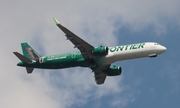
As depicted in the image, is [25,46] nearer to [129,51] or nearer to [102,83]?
[102,83]

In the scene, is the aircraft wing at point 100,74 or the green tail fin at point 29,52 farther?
the green tail fin at point 29,52

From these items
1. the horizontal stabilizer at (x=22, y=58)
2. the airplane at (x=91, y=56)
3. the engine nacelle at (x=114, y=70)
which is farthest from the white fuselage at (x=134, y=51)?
the horizontal stabilizer at (x=22, y=58)

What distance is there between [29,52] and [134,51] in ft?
89.6

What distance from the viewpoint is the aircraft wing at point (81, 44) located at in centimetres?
10556

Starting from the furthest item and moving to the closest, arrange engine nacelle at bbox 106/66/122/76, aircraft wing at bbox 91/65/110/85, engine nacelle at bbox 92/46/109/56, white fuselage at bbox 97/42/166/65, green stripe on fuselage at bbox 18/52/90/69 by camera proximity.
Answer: aircraft wing at bbox 91/65/110/85, engine nacelle at bbox 106/66/122/76, green stripe on fuselage at bbox 18/52/90/69, engine nacelle at bbox 92/46/109/56, white fuselage at bbox 97/42/166/65

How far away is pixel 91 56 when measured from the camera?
109812mm

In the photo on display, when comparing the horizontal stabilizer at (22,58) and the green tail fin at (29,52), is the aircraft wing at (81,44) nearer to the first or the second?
the green tail fin at (29,52)

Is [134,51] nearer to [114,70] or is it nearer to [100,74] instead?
[114,70]

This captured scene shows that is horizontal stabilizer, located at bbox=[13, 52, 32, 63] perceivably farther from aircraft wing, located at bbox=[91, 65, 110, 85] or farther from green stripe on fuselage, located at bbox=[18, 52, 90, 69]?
aircraft wing, located at bbox=[91, 65, 110, 85]

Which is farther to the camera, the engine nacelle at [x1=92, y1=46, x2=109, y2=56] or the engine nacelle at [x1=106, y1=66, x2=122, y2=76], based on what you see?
the engine nacelle at [x1=106, y1=66, x2=122, y2=76]

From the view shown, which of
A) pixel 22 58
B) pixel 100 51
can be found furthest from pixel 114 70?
pixel 22 58

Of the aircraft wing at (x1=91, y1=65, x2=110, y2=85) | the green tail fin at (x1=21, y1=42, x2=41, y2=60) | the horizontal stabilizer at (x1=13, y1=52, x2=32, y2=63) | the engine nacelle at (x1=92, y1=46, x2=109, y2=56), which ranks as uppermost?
the green tail fin at (x1=21, y1=42, x2=41, y2=60)

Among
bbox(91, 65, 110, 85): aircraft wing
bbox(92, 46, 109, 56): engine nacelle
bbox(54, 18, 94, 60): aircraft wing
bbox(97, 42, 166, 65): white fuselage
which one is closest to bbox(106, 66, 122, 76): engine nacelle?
bbox(91, 65, 110, 85): aircraft wing

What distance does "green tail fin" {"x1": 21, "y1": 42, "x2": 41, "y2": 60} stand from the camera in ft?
389
